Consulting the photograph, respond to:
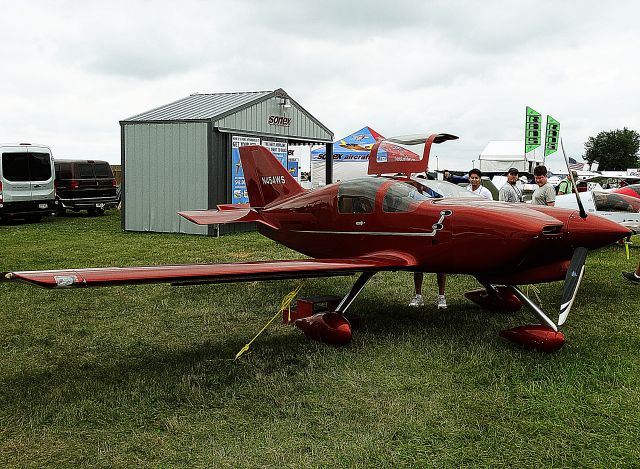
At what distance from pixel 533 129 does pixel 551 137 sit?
2.04 m

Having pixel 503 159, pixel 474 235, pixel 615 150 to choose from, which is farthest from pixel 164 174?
pixel 615 150

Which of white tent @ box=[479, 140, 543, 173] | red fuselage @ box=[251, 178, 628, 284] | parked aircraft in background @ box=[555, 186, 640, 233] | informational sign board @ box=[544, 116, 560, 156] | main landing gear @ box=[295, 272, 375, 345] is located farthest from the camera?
white tent @ box=[479, 140, 543, 173]

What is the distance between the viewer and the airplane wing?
4121 millimetres

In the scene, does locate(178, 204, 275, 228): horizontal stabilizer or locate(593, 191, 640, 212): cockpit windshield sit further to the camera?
locate(593, 191, 640, 212): cockpit windshield

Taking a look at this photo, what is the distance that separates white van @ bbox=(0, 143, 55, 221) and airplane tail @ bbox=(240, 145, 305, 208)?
12897mm

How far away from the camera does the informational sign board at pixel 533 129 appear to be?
21297 mm

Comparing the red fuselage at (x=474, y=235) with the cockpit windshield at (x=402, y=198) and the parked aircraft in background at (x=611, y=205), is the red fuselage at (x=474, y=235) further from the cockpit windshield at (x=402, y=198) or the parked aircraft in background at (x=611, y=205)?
the parked aircraft in background at (x=611, y=205)

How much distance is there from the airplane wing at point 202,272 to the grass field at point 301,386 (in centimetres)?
77

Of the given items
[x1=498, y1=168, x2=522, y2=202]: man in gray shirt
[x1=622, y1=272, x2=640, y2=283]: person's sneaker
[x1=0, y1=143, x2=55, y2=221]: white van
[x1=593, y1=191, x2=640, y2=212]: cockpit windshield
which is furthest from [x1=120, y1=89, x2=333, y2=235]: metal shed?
[x1=622, y1=272, x2=640, y2=283]: person's sneaker

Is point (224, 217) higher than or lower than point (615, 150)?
lower

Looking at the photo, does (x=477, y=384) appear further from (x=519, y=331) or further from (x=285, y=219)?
(x=285, y=219)

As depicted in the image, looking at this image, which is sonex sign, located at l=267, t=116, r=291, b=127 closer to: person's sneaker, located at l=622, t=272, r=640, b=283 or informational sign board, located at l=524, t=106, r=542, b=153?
informational sign board, located at l=524, t=106, r=542, b=153

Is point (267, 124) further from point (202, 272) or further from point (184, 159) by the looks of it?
point (202, 272)

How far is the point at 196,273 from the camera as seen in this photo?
489cm
